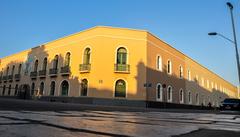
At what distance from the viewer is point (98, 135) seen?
3.41 metres

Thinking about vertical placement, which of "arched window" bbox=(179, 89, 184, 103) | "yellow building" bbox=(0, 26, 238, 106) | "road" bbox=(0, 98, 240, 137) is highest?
"yellow building" bbox=(0, 26, 238, 106)

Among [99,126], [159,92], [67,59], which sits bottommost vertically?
[99,126]

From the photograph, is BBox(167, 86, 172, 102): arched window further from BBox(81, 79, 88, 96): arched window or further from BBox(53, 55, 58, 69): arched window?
BBox(53, 55, 58, 69): arched window

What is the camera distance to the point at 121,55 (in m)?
28.9

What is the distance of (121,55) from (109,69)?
2453mm

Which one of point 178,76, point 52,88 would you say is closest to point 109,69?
point 52,88

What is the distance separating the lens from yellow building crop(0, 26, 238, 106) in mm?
27578

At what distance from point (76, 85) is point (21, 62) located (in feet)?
65.4

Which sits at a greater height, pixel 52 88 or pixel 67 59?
pixel 67 59

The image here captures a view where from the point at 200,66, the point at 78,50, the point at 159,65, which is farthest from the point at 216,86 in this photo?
the point at 78,50

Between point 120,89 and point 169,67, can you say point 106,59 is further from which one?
point 169,67

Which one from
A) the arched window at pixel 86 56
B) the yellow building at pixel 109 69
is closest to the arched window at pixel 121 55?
the yellow building at pixel 109 69

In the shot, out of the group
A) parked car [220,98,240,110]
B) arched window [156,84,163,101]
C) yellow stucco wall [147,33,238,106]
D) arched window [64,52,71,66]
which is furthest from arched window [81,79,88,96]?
parked car [220,98,240,110]

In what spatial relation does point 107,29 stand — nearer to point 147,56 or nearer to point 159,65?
point 147,56
